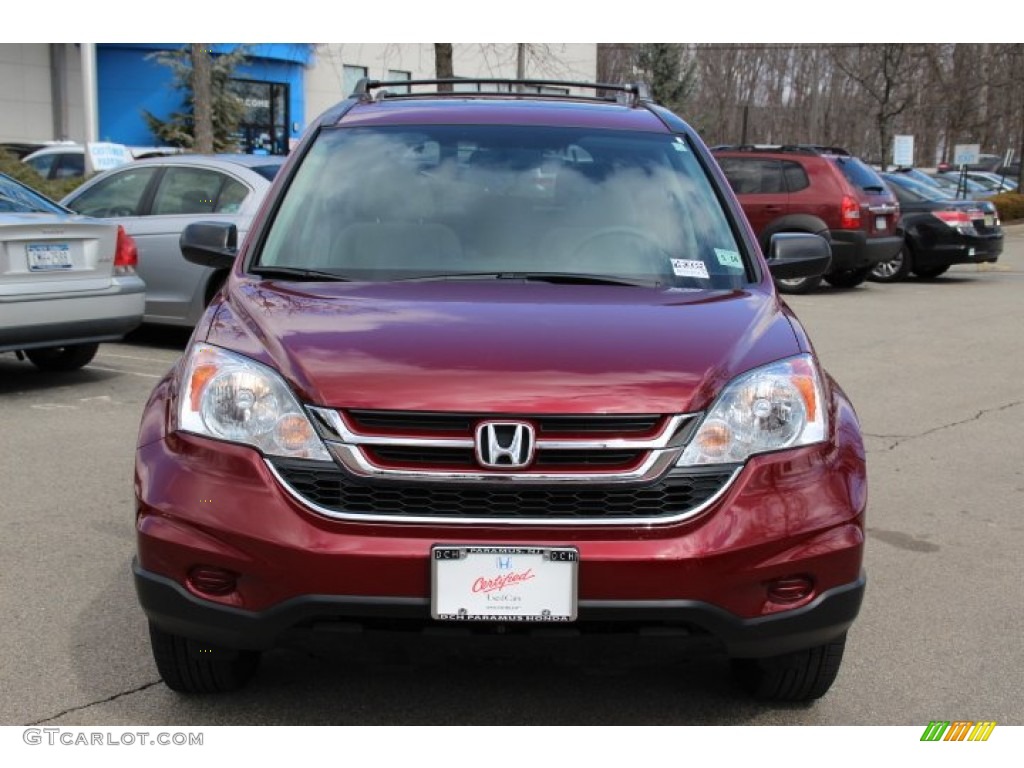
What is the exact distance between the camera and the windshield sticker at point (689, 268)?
4.05 metres

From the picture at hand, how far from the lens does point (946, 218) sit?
18469 millimetres

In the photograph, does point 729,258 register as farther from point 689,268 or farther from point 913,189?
point 913,189

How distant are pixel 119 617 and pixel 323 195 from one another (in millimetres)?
1571

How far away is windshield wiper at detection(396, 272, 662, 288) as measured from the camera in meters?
3.93

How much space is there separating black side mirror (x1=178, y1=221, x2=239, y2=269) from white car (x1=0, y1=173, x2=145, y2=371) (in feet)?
12.1

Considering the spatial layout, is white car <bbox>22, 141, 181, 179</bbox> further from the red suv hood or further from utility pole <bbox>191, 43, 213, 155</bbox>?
the red suv hood

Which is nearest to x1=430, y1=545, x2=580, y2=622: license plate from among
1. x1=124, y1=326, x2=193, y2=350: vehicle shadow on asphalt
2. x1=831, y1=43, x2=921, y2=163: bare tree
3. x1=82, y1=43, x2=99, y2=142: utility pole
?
x1=124, y1=326, x2=193, y2=350: vehicle shadow on asphalt

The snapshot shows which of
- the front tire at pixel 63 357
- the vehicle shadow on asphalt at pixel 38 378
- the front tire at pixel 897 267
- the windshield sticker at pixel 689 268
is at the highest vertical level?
the windshield sticker at pixel 689 268

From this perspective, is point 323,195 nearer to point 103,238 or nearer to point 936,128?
point 103,238

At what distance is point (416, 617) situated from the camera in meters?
3.04

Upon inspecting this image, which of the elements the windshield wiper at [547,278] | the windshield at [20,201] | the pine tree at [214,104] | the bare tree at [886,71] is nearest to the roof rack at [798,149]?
the windshield at [20,201]

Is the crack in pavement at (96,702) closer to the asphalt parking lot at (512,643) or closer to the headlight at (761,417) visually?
the asphalt parking lot at (512,643)
